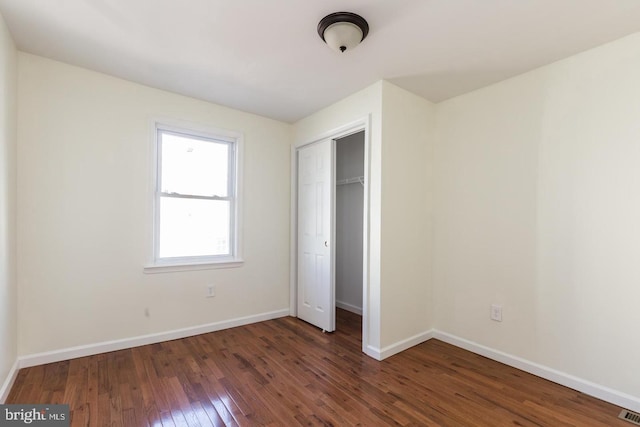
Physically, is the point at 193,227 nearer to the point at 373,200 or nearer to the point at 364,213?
the point at 364,213

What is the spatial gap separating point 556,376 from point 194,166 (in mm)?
3736

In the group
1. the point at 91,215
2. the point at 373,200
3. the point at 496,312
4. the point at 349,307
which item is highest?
the point at 373,200

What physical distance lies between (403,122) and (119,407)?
3.11 m

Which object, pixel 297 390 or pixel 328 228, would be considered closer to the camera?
pixel 297 390

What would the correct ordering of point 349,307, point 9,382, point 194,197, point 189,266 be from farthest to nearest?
point 349,307
point 194,197
point 189,266
point 9,382

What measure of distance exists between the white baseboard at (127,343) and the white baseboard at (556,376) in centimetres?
220

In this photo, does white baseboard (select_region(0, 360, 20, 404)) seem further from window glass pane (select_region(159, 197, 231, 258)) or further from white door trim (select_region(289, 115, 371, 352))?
white door trim (select_region(289, 115, 371, 352))

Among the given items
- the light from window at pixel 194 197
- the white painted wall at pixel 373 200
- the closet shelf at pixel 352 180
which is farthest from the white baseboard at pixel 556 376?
the light from window at pixel 194 197

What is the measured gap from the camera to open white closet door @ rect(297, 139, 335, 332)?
3.39m

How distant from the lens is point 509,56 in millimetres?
2350

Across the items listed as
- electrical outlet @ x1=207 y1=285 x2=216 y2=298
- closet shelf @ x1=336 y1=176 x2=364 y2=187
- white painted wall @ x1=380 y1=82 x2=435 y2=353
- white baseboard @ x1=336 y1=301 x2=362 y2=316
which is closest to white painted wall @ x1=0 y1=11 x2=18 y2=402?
electrical outlet @ x1=207 y1=285 x2=216 y2=298

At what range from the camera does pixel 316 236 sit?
11.8ft

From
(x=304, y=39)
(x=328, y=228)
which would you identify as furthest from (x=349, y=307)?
(x=304, y=39)

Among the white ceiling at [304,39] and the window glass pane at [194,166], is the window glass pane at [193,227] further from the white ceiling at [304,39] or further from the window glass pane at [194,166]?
the white ceiling at [304,39]
